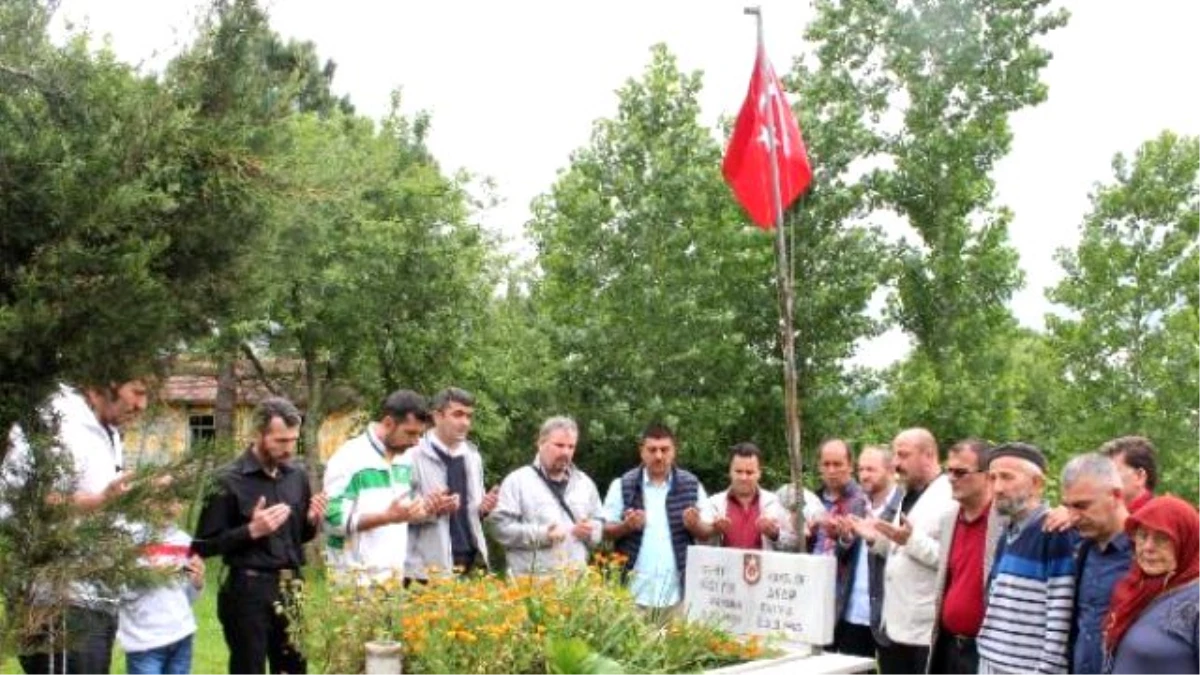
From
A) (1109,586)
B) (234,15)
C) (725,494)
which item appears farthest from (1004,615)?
(234,15)

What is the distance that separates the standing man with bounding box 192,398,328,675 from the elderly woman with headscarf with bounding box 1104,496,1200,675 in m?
A: 3.54

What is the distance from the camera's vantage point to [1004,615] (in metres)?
5.43

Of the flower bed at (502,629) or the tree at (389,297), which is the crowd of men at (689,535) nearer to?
the flower bed at (502,629)

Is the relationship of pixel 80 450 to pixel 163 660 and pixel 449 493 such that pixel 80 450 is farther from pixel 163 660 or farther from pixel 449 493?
pixel 449 493

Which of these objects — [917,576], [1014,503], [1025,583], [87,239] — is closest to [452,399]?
[917,576]

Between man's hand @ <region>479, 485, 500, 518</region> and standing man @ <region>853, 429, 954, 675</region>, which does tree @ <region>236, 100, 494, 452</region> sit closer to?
man's hand @ <region>479, 485, 500, 518</region>

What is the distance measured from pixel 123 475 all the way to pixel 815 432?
14666 mm

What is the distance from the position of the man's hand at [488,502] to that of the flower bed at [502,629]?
4.47 feet

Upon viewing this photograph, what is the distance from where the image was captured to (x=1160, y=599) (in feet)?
14.2

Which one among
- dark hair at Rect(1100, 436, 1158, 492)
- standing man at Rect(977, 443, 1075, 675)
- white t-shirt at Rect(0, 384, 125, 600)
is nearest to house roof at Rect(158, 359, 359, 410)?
white t-shirt at Rect(0, 384, 125, 600)

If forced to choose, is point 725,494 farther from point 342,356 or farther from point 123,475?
point 342,356

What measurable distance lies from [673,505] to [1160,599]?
12.6 ft

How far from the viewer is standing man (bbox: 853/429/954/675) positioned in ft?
21.9

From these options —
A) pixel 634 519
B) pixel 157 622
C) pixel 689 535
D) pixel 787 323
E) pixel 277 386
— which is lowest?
pixel 157 622
